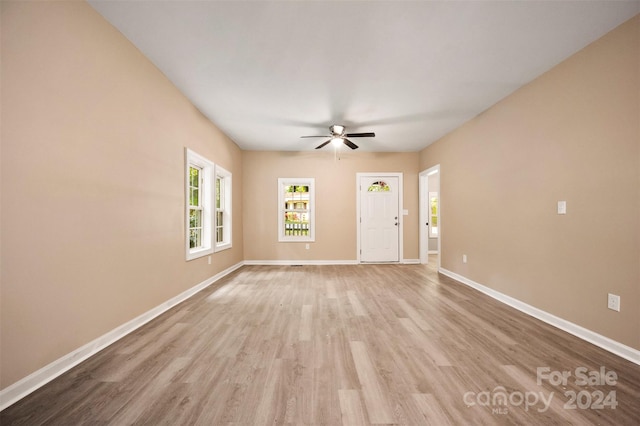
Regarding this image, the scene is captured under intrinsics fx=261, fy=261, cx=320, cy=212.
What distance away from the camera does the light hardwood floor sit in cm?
141

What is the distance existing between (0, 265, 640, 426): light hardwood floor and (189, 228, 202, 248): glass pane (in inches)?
45.6

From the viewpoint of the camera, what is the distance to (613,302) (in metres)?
2.15

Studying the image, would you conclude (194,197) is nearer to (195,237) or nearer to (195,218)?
(195,218)

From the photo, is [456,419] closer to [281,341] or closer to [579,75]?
[281,341]

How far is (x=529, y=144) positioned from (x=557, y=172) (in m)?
0.52

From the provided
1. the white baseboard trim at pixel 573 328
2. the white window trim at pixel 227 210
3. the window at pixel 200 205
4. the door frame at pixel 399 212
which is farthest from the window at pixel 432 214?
the window at pixel 200 205

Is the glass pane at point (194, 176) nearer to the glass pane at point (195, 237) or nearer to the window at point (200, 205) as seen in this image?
the window at point (200, 205)

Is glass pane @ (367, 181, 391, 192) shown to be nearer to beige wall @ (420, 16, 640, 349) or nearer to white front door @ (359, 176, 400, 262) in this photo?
white front door @ (359, 176, 400, 262)

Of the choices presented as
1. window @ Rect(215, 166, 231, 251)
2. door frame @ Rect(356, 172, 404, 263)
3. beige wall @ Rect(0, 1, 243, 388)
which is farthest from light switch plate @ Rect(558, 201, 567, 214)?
window @ Rect(215, 166, 231, 251)

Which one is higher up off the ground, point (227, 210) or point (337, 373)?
point (227, 210)

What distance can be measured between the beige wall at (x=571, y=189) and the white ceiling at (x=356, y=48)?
0.88ft

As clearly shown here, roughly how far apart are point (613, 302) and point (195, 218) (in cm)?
485

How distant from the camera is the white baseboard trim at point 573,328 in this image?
6.58ft

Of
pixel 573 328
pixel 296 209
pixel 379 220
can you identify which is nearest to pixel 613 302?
pixel 573 328
